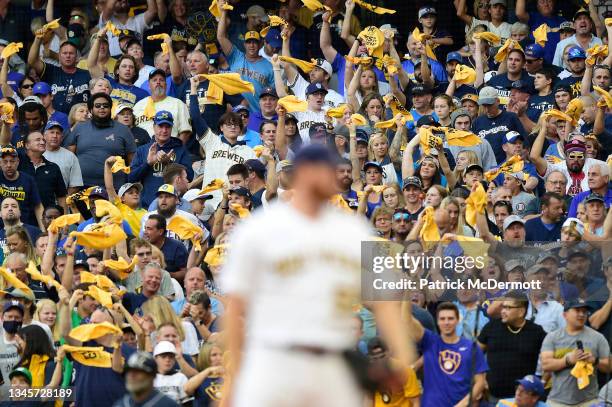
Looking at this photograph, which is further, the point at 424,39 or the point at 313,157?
the point at 424,39

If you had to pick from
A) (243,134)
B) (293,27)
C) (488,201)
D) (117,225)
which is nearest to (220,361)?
(117,225)

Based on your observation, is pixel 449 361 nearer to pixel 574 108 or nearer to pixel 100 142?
pixel 574 108

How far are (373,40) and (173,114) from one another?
222cm

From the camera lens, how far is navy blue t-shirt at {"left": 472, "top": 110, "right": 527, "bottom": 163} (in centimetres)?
1630

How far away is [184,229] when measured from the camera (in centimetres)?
1498

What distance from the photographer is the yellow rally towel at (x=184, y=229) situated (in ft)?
49.1

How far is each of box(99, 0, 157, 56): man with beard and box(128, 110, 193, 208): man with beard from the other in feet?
9.48

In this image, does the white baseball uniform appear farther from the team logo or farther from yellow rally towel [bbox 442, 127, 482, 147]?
yellow rally towel [bbox 442, 127, 482, 147]

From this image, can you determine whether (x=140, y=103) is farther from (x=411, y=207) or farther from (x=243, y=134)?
(x=411, y=207)

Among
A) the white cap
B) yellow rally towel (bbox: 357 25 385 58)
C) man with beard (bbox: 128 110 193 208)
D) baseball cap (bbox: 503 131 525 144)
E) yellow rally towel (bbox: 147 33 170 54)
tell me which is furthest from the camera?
yellow rally towel (bbox: 147 33 170 54)

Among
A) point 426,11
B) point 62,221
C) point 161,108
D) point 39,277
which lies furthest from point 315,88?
point 39,277

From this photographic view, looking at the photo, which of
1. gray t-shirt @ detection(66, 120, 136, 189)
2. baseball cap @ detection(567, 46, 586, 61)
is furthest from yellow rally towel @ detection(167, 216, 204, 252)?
baseball cap @ detection(567, 46, 586, 61)

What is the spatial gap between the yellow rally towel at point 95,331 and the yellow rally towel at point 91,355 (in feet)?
0.25

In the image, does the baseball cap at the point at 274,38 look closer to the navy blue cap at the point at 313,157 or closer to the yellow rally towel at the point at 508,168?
the yellow rally towel at the point at 508,168
